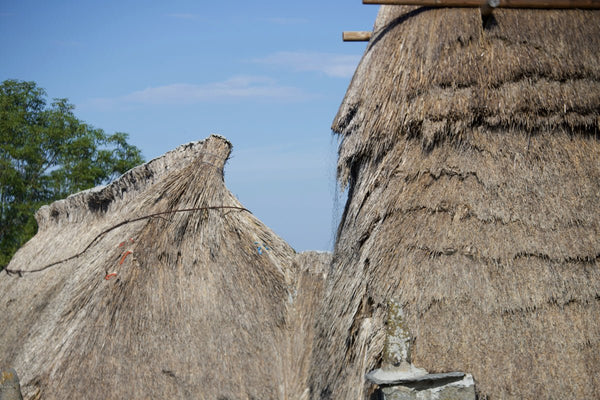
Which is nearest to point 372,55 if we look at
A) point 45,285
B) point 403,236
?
point 403,236

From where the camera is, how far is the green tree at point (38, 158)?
49.8 feet

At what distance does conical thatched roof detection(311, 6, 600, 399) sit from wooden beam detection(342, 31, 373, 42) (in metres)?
0.55

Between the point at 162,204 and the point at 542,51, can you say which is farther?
the point at 162,204

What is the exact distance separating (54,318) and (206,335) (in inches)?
55.1

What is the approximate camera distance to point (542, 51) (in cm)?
492

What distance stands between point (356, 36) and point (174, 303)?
3169 millimetres

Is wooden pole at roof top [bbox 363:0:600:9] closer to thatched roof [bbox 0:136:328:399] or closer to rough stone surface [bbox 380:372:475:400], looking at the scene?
thatched roof [bbox 0:136:328:399]

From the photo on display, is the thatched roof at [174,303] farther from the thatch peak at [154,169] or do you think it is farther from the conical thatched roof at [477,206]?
the conical thatched roof at [477,206]

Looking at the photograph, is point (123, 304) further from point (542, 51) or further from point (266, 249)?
point (542, 51)

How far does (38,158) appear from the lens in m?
15.6

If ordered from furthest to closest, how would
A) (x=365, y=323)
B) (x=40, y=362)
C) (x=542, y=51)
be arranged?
(x=40, y=362) → (x=542, y=51) → (x=365, y=323)

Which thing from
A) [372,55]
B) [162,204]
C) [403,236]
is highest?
[372,55]

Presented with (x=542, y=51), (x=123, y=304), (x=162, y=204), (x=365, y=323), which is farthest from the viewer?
(x=162, y=204)

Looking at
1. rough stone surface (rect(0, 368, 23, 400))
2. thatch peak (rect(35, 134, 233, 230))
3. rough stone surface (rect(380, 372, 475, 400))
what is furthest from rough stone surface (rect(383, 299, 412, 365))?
thatch peak (rect(35, 134, 233, 230))
